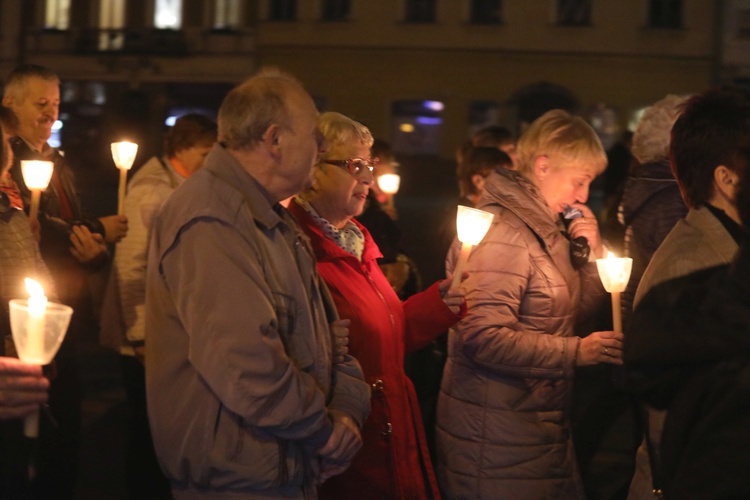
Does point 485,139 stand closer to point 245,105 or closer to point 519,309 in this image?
point 519,309

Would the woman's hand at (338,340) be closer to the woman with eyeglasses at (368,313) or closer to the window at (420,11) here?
the woman with eyeglasses at (368,313)

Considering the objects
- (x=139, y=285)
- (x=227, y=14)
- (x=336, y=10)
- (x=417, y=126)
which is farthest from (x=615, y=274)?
(x=227, y=14)

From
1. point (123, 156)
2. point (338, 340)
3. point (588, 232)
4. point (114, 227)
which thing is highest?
point (123, 156)

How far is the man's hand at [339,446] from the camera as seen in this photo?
3.00 metres

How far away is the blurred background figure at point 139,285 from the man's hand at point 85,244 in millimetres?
464

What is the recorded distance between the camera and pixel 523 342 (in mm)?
3908

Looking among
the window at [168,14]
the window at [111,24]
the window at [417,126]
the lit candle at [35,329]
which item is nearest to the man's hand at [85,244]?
the lit candle at [35,329]

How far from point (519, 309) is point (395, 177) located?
11.9 ft

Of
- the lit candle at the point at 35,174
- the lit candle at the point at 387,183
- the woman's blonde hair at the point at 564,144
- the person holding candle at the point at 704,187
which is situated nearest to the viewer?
the person holding candle at the point at 704,187

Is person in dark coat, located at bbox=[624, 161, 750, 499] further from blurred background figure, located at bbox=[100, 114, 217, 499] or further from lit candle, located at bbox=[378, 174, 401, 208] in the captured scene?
lit candle, located at bbox=[378, 174, 401, 208]

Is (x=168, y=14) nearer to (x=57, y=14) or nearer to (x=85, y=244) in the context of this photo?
(x=57, y=14)

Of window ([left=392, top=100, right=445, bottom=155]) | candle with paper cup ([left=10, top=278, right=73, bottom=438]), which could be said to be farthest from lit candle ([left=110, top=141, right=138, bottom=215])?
window ([left=392, top=100, right=445, bottom=155])

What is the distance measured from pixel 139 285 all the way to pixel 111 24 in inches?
1304

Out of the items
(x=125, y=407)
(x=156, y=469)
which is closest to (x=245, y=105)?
(x=156, y=469)
